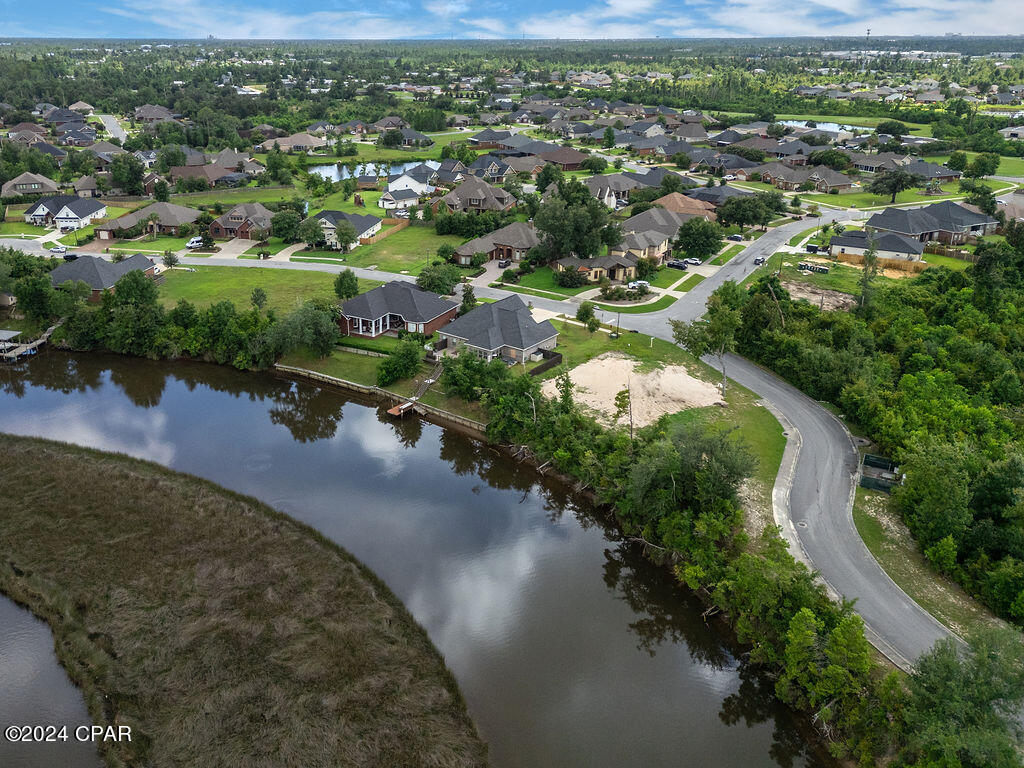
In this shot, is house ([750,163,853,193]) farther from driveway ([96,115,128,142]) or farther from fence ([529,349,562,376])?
driveway ([96,115,128,142])

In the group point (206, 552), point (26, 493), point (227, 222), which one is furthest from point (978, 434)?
point (227, 222)

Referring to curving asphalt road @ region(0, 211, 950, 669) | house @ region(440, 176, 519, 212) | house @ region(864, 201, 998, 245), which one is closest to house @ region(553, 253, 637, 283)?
curving asphalt road @ region(0, 211, 950, 669)

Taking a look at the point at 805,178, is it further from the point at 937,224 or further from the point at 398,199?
the point at 398,199

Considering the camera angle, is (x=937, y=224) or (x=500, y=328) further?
(x=937, y=224)

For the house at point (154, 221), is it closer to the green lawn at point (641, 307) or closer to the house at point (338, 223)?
the house at point (338, 223)

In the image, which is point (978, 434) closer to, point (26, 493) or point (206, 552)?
point (206, 552)

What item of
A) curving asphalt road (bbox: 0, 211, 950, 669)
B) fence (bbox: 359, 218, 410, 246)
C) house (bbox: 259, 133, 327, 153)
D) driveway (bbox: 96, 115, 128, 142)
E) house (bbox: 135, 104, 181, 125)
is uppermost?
house (bbox: 135, 104, 181, 125)

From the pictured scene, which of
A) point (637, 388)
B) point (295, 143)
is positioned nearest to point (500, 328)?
point (637, 388)
